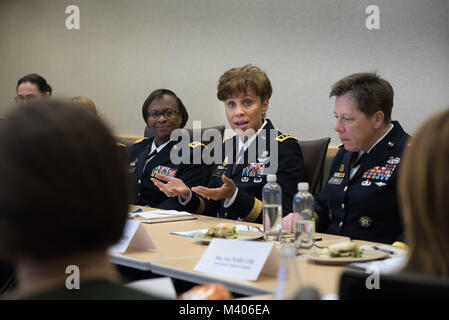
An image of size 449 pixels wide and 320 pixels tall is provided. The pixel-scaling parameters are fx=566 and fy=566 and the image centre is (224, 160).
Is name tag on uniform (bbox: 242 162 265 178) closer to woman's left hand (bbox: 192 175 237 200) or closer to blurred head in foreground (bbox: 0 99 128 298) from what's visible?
woman's left hand (bbox: 192 175 237 200)

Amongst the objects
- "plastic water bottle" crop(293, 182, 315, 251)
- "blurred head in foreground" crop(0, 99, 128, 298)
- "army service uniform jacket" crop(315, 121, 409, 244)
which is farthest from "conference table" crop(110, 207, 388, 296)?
"blurred head in foreground" crop(0, 99, 128, 298)

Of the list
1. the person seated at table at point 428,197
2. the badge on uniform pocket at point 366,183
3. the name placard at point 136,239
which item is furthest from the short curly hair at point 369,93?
the person seated at table at point 428,197

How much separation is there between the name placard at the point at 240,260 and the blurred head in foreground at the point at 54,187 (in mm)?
981

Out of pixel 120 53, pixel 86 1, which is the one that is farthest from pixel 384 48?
pixel 86 1

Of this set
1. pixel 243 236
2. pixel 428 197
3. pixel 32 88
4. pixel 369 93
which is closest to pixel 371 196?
pixel 369 93

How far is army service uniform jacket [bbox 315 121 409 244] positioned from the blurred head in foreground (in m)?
2.04

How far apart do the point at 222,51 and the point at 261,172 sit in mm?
2452

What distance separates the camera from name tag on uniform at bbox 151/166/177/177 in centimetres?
383

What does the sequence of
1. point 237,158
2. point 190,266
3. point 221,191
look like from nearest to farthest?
point 190,266, point 221,191, point 237,158

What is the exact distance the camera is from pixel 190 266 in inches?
74.4

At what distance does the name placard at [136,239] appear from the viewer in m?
2.20

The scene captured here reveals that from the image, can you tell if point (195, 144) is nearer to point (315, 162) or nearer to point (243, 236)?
point (315, 162)

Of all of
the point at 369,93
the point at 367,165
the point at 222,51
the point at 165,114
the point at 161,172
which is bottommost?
the point at 161,172

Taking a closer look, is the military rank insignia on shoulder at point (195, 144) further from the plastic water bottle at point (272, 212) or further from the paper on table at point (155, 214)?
the plastic water bottle at point (272, 212)
